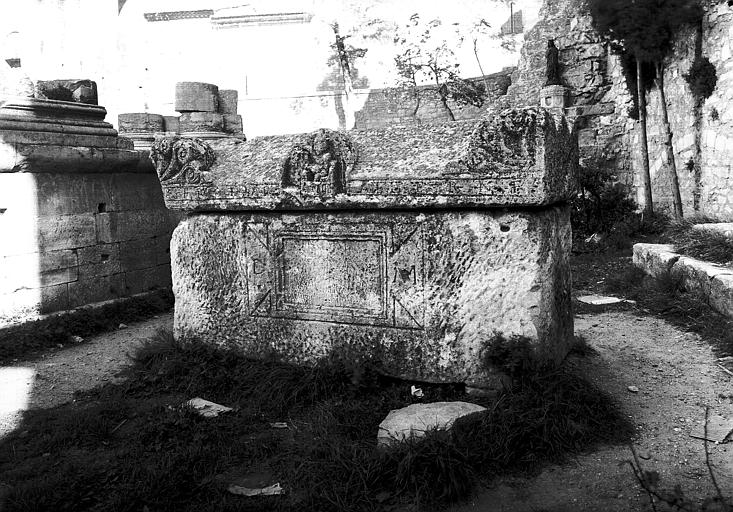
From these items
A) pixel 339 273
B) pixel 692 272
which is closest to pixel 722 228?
pixel 692 272

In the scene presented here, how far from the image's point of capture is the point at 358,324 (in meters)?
3.53

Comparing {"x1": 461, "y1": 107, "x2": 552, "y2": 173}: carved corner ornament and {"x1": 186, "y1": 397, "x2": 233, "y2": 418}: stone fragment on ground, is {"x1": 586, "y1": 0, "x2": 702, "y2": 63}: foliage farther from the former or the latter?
{"x1": 186, "y1": 397, "x2": 233, "y2": 418}: stone fragment on ground

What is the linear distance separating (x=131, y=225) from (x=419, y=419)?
438 cm

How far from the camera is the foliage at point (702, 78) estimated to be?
7957 millimetres

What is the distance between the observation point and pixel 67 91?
6113mm

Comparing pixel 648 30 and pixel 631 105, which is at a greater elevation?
pixel 648 30

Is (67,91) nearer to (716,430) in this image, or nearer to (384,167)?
(384,167)

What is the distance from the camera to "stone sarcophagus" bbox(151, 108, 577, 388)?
3168 mm

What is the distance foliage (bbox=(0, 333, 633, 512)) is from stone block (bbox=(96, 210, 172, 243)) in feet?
8.74

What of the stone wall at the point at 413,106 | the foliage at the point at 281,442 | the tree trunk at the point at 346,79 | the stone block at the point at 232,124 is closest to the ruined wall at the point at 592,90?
the stone wall at the point at 413,106

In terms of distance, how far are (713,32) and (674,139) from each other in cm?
181

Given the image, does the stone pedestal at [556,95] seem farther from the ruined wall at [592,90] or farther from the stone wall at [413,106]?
the stone wall at [413,106]

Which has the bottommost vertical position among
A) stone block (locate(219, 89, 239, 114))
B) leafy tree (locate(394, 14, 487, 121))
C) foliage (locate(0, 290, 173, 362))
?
foliage (locate(0, 290, 173, 362))

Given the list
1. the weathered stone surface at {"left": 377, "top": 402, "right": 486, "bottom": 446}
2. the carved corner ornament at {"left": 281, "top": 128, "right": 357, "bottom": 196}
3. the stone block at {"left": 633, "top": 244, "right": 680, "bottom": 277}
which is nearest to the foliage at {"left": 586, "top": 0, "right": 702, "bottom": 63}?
the stone block at {"left": 633, "top": 244, "right": 680, "bottom": 277}
